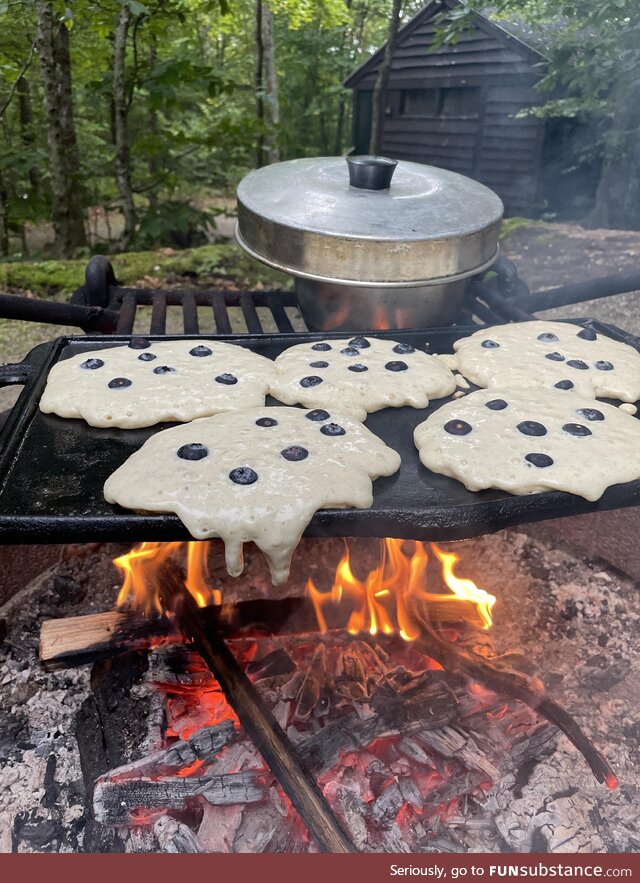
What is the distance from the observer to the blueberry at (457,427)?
254cm

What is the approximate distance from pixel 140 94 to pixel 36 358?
32.5 ft

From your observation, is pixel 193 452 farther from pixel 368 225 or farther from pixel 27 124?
pixel 27 124

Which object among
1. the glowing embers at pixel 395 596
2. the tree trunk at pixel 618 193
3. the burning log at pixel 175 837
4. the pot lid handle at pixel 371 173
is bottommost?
the burning log at pixel 175 837

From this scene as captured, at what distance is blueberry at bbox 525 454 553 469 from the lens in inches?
92.7

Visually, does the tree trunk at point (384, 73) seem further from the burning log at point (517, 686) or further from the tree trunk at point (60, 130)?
the burning log at point (517, 686)

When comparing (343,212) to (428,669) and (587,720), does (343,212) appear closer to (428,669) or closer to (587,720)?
(428,669)

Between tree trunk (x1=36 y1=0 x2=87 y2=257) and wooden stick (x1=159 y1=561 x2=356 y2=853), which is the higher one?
tree trunk (x1=36 y1=0 x2=87 y2=257)

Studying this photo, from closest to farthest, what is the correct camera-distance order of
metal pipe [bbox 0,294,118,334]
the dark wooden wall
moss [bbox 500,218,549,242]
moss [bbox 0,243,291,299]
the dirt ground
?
metal pipe [bbox 0,294,118,334], moss [bbox 0,243,291,299], the dirt ground, moss [bbox 500,218,549,242], the dark wooden wall

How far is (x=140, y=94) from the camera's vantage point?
432 inches

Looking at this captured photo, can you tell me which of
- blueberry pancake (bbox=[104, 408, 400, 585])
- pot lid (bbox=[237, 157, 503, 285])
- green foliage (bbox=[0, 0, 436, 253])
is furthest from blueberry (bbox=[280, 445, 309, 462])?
green foliage (bbox=[0, 0, 436, 253])

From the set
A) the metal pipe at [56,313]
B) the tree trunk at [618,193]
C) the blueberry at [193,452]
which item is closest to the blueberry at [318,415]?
the blueberry at [193,452]

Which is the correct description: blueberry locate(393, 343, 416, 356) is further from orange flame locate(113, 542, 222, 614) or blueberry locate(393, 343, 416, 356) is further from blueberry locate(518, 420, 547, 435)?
orange flame locate(113, 542, 222, 614)

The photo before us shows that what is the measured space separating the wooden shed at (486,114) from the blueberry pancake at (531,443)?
9747 millimetres

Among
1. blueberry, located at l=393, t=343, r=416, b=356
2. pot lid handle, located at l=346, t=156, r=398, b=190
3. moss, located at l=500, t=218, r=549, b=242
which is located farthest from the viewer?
moss, located at l=500, t=218, r=549, b=242
